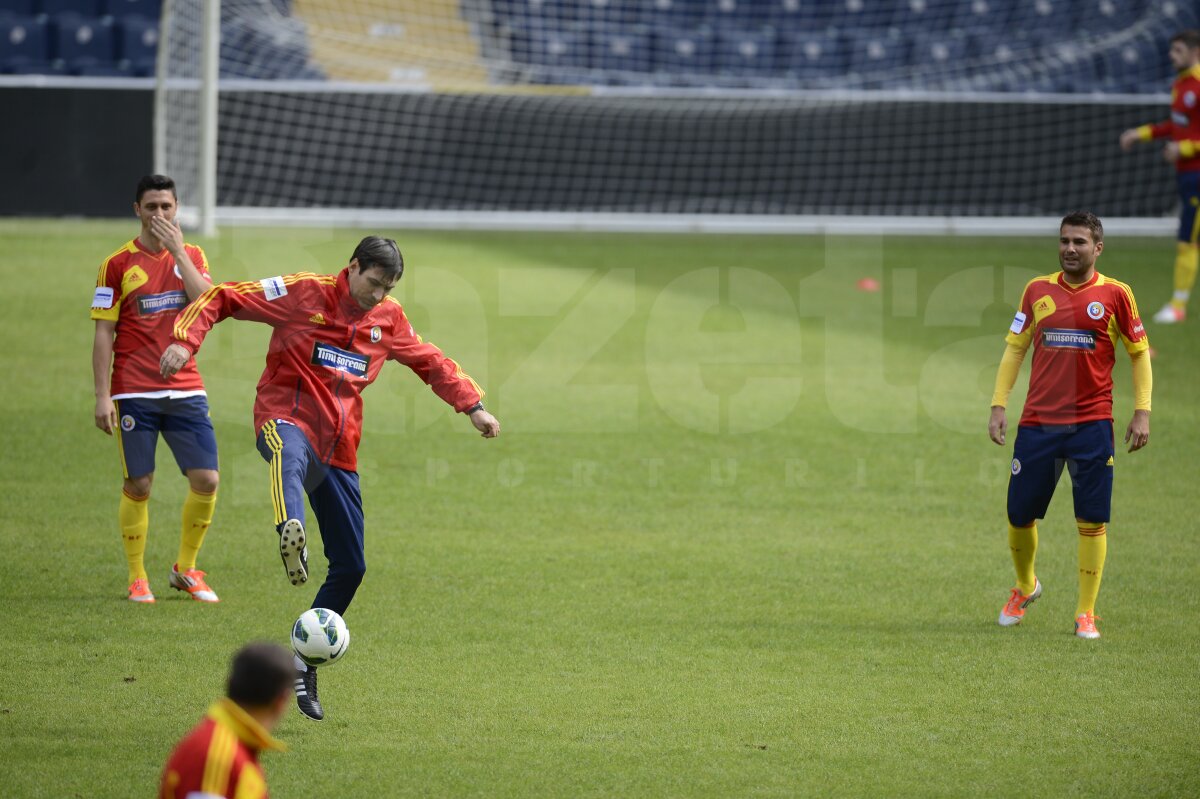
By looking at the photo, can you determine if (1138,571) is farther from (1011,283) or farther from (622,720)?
(1011,283)

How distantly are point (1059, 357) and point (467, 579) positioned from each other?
350 centimetres

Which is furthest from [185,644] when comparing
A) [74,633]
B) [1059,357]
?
[1059,357]

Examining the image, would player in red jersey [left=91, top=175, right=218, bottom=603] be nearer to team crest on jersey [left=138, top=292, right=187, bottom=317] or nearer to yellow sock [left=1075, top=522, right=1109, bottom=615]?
team crest on jersey [left=138, top=292, right=187, bottom=317]

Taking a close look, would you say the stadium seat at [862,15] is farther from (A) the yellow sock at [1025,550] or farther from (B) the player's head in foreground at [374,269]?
(B) the player's head in foreground at [374,269]

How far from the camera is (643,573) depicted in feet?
26.9

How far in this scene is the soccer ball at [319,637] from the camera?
17.8ft

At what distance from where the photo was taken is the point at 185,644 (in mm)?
6734

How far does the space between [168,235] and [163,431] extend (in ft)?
3.94

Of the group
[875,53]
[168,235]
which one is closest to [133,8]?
[875,53]

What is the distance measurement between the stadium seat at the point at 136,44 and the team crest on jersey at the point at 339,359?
15.8 m

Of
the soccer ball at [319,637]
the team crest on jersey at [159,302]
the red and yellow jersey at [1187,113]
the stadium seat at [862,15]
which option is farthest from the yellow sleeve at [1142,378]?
the stadium seat at [862,15]

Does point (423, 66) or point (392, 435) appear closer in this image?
point (392, 435)

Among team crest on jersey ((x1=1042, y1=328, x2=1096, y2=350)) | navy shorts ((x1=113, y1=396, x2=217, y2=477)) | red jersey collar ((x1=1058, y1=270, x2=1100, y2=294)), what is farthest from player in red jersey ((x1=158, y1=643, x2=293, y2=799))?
red jersey collar ((x1=1058, y1=270, x2=1100, y2=294))

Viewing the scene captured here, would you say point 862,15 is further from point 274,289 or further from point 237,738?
point 237,738
